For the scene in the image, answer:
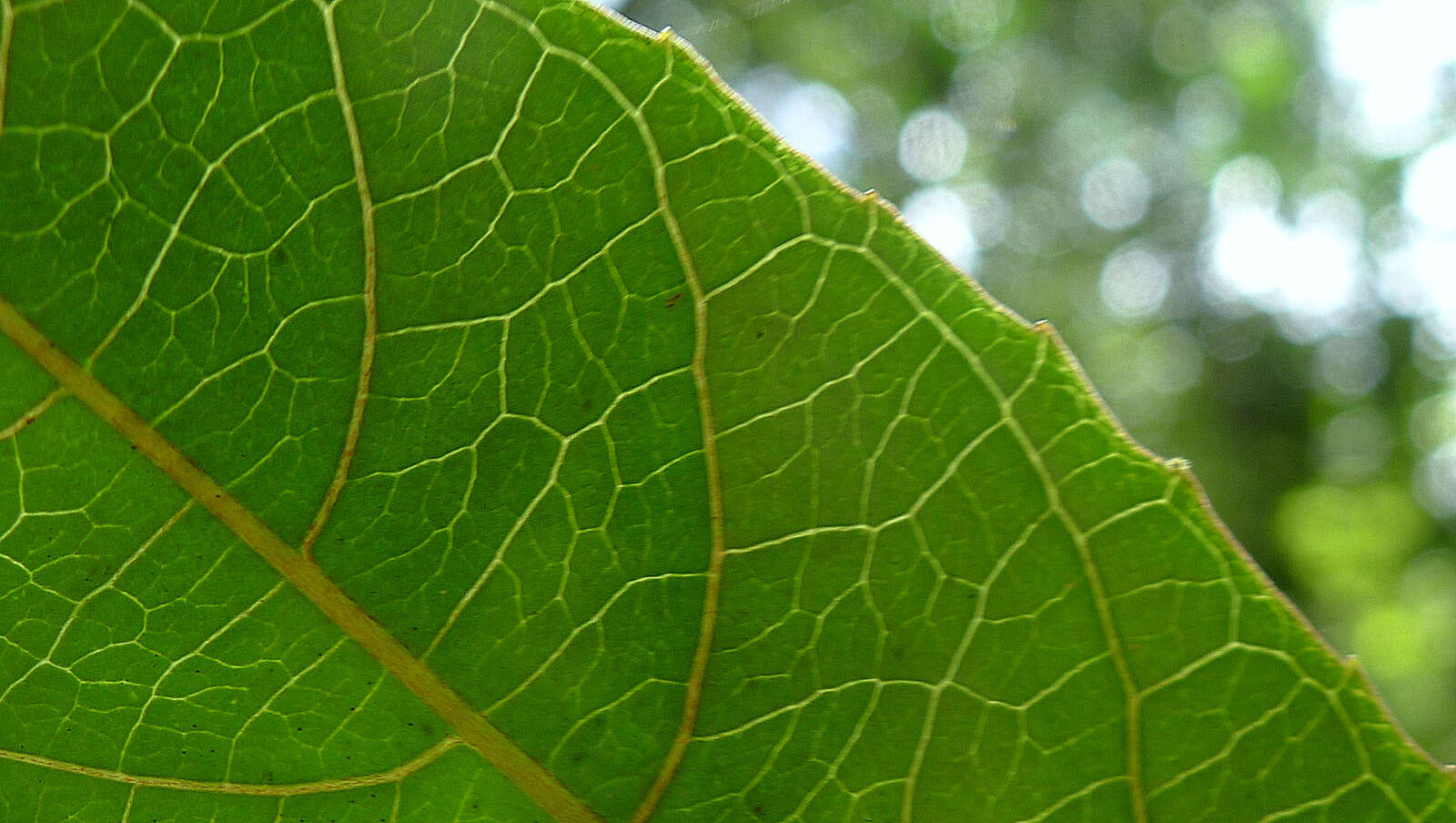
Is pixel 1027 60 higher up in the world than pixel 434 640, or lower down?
Result: higher up

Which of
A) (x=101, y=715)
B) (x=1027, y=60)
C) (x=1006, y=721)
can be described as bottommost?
(x=101, y=715)

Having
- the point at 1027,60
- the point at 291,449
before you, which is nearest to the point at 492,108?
the point at 291,449

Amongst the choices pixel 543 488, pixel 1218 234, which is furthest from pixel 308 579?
pixel 1218 234

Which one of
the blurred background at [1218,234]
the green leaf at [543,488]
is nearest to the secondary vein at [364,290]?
the green leaf at [543,488]

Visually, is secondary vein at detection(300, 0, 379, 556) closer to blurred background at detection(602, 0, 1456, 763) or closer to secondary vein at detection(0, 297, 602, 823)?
secondary vein at detection(0, 297, 602, 823)

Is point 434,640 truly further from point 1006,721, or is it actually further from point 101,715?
point 1006,721

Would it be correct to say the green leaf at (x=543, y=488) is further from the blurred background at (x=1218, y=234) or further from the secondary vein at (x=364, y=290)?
the blurred background at (x=1218, y=234)

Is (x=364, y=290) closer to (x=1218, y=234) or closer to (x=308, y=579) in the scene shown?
(x=308, y=579)

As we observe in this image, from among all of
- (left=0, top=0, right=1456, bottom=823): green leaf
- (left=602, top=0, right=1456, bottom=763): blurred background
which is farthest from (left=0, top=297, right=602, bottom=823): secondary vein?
(left=602, top=0, right=1456, bottom=763): blurred background
